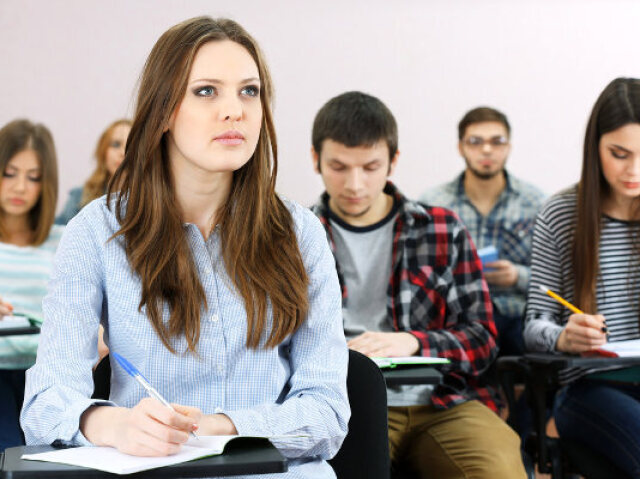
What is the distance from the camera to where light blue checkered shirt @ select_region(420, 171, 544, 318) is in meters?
3.95

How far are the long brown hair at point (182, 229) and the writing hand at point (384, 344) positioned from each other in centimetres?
60

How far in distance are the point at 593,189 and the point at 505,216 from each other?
1535mm

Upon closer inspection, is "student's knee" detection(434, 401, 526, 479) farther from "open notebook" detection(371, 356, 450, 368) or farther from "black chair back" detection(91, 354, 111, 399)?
"black chair back" detection(91, 354, 111, 399)

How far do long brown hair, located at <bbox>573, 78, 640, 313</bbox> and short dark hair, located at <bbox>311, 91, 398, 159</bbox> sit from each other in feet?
1.83

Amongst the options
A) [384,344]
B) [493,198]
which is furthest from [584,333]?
[493,198]

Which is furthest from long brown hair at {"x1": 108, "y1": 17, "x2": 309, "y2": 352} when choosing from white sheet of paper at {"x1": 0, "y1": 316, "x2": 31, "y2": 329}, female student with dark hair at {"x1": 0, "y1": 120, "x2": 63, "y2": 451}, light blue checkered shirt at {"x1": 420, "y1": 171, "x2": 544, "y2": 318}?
light blue checkered shirt at {"x1": 420, "y1": 171, "x2": 544, "y2": 318}

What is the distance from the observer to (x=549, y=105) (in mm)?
5656

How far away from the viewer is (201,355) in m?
1.49

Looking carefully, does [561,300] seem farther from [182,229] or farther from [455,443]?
[182,229]

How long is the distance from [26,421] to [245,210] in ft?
1.68

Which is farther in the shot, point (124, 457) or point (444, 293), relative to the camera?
point (444, 293)

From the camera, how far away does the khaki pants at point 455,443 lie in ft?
6.92

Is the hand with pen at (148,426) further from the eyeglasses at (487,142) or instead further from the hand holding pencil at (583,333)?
the eyeglasses at (487,142)

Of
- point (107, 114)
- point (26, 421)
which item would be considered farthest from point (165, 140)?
point (107, 114)
